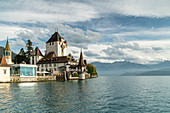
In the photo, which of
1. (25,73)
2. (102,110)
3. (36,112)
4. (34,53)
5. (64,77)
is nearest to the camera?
(36,112)

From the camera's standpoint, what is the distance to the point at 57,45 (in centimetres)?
10469

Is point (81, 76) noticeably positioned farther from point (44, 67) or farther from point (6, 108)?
point (6, 108)

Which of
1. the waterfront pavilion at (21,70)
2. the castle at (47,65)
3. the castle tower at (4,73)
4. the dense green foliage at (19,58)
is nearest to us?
the castle tower at (4,73)

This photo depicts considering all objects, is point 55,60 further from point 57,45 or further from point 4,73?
point 4,73

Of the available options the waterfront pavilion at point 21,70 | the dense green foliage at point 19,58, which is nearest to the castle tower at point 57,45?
the dense green foliage at point 19,58

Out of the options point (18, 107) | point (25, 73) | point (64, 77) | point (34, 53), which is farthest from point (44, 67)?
point (18, 107)

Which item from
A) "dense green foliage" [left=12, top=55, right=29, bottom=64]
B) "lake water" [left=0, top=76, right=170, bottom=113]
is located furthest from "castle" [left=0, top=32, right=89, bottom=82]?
"lake water" [left=0, top=76, right=170, bottom=113]

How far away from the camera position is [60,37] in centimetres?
10819

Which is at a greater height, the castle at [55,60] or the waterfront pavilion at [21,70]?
the castle at [55,60]

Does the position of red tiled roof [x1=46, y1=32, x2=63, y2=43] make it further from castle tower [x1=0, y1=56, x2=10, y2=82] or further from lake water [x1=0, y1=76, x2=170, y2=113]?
lake water [x1=0, y1=76, x2=170, y2=113]

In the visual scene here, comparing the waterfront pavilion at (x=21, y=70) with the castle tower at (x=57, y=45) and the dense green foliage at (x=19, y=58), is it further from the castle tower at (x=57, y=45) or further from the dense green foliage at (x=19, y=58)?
the castle tower at (x=57, y=45)

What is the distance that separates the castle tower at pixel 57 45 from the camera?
105044mm

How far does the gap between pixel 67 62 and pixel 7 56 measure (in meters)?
28.9

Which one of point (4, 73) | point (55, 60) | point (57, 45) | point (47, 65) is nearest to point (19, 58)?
point (47, 65)
